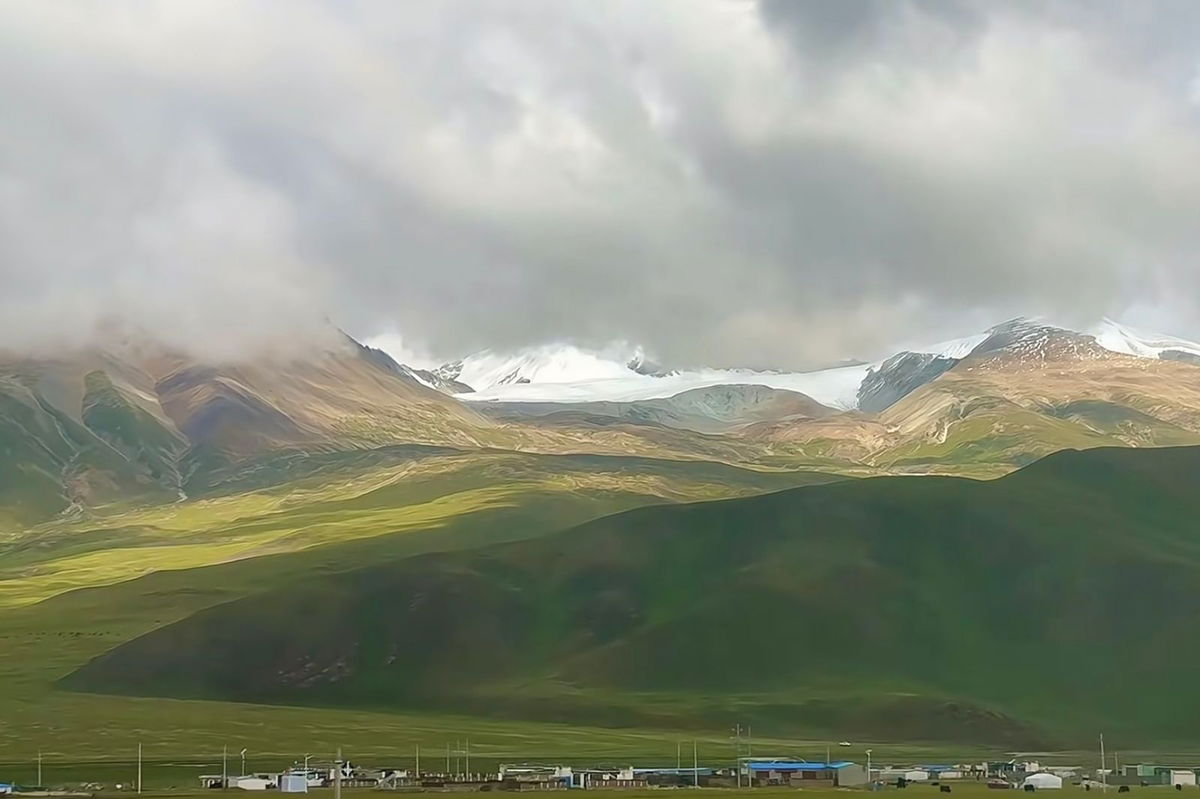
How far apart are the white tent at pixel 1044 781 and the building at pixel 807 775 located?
1593 cm

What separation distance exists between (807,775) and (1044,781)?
22898 mm

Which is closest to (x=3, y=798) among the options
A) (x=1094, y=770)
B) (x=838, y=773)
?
(x=838, y=773)

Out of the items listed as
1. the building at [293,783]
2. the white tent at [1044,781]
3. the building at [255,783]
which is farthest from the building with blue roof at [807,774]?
the building at [255,783]

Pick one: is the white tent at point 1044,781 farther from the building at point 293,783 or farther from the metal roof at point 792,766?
the building at point 293,783

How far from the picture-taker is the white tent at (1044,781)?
164750 mm

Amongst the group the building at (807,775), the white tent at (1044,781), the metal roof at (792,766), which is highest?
the metal roof at (792,766)

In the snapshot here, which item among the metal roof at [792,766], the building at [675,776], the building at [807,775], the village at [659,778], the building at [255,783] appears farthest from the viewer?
the metal roof at [792,766]

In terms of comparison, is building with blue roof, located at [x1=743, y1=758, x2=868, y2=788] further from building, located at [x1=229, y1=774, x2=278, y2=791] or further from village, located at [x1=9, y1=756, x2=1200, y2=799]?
building, located at [x1=229, y1=774, x2=278, y2=791]

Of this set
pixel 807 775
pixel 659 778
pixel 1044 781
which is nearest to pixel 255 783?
pixel 659 778

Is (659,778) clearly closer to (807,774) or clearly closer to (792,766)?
(792,766)

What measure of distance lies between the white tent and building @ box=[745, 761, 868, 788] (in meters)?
15.9

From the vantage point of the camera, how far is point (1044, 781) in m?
166

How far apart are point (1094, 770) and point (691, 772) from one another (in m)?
49.8

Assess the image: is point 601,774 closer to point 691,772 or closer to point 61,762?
point 691,772
